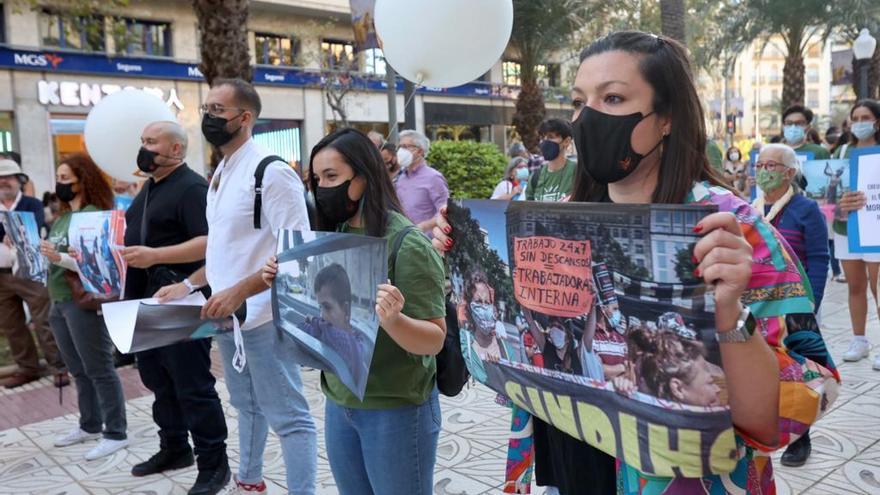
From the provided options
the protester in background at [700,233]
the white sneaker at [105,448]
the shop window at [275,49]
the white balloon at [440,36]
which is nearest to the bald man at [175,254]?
the white sneaker at [105,448]

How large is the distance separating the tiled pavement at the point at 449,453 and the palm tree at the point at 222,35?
4491 mm

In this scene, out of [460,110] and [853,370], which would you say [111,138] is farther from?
[460,110]

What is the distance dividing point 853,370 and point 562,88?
28693 mm

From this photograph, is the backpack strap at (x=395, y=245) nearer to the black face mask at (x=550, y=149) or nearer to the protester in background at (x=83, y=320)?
the black face mask at (x=550, y=149)

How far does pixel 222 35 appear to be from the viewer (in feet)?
28.3

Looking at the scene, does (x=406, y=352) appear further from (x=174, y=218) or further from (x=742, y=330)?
(x=174, y=218)

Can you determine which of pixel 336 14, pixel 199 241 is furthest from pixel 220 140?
pixel 336 14

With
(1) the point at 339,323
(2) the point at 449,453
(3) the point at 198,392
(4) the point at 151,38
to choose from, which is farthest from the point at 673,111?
(4) the point at 151,38

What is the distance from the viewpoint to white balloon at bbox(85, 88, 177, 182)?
16.8 feet

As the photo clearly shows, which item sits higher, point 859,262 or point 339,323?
point 339,323

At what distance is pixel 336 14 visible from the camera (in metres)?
26.5

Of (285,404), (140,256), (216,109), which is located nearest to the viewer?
(285,404)

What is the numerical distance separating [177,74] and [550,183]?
21342mm

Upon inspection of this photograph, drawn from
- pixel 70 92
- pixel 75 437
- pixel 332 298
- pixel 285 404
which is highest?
pixel 70 92
